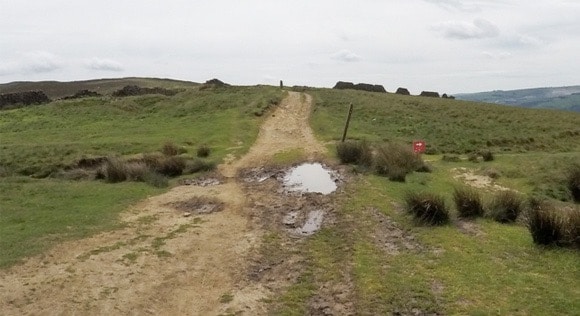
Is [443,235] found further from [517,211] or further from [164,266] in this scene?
[164,266]

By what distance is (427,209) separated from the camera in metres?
13.9

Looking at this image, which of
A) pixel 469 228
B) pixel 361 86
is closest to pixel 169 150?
pixel 469 228

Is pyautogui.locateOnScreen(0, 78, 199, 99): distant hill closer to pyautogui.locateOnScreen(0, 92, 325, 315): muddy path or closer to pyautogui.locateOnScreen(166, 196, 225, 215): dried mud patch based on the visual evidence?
pyautogui.locateOnScreen(166, 196, 225, 215): dried mud patch

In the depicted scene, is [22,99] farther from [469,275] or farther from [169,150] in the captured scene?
[469,275]

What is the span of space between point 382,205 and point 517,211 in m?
3.65

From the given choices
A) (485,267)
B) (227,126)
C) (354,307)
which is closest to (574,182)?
(485,267)

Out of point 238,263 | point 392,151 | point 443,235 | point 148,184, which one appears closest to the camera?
point 238,263

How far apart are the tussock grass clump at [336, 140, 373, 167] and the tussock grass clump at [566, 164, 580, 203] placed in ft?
24.2

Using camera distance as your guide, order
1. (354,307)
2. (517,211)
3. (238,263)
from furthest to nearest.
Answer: (517,211), (238,263), (354,307)

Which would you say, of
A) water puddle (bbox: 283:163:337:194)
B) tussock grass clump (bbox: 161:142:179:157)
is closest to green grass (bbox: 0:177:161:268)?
water puddle (bbox: 283:163:337:194)

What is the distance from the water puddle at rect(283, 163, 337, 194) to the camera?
1855 centimetres

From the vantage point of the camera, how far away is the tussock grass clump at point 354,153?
2200 centimetres

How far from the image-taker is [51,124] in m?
38.1

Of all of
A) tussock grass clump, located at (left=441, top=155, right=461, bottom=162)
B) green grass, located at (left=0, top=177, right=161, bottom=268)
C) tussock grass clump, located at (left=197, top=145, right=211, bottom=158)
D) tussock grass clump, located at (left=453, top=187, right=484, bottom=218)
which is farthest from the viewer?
tussock grass clump, located at (left=441, top=155, right=461, bottom=162)
